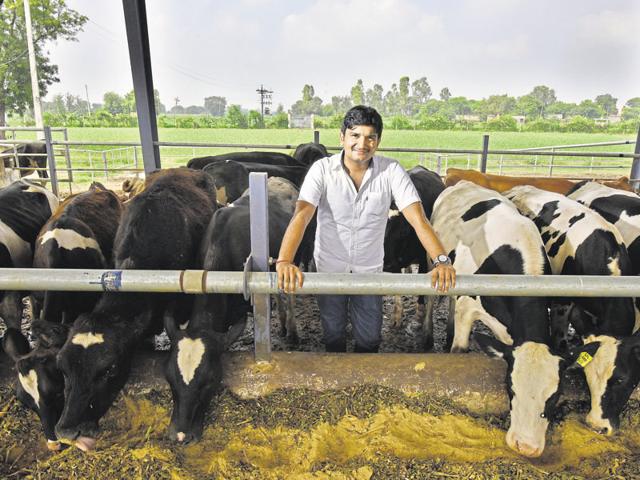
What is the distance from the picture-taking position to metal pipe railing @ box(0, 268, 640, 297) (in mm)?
2223

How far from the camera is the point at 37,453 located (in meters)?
2.55

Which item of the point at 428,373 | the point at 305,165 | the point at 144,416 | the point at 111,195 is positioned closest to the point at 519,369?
the point at 428,373

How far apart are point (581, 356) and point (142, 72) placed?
7231 mm

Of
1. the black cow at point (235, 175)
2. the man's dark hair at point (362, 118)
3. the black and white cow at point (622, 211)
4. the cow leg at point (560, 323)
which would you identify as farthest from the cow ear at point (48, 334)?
the black and white cow at point (622, 211)

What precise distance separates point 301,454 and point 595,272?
2.62 meters

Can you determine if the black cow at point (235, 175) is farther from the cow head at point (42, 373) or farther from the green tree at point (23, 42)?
the green tree at point (23, 42)

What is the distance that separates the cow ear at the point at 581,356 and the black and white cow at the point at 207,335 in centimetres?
203

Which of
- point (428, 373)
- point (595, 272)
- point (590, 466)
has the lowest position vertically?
point (590, 466)

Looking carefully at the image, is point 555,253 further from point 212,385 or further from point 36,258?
point 36,258

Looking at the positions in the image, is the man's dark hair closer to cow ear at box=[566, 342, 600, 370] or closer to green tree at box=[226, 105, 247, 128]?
cow ear at box=[566, 342, 600, 370]

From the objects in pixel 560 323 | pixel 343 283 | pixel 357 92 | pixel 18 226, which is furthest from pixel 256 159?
pixel 357 92

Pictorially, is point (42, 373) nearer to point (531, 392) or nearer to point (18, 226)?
point (18, 226)

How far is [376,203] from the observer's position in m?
2.74

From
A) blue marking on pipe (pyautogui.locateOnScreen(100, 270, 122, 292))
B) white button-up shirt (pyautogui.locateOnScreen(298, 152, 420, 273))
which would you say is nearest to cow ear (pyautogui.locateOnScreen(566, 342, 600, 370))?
white button-up shirt (pyautogui.locateOnScreen(298, 152, 420, 273))
